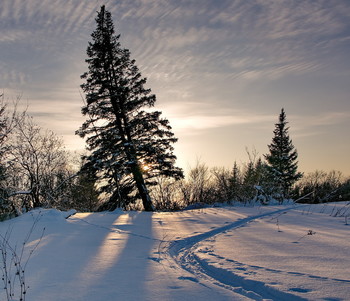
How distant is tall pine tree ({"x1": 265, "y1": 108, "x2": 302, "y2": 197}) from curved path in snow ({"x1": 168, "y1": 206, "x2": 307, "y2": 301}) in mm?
29133

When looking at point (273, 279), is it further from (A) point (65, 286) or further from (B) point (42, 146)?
(B) point (42, 146)

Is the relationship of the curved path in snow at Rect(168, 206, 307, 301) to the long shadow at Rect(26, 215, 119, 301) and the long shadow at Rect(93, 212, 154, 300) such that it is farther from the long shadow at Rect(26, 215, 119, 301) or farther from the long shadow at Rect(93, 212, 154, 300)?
the long shadow at Rect(26, 215, 119, 301)

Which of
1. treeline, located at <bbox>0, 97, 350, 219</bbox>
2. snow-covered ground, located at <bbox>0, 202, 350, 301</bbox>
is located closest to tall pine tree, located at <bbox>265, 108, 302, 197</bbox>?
treeline, located at <bbox>0, 97, 350, 219</bbox>

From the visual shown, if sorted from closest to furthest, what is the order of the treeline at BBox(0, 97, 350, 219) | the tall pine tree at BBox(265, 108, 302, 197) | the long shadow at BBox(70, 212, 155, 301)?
the long shadow at BBox(70, 212, 155, 301), the treeline at BBox(0, 97, 350, 219), the tall pine tree at BBox(265, 108, 302, 197)

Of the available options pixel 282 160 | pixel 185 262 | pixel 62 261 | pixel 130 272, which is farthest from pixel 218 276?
pixel 282 160

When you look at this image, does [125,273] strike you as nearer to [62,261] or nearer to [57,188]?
[62,261]

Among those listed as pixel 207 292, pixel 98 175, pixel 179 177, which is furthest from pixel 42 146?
pixel 207 292

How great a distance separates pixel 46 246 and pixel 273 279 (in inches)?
136

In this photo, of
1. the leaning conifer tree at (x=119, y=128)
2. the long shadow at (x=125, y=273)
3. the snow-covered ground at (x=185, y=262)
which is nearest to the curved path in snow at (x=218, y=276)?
the snow-covered ground at (x=185, y=262)

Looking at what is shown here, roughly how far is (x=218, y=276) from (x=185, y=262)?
27.3 inches

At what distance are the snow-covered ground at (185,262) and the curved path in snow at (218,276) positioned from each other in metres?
0.01

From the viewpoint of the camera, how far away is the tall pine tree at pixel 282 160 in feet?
104

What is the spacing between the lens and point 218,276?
122 inches

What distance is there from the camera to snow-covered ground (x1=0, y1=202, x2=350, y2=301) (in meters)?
2.50
